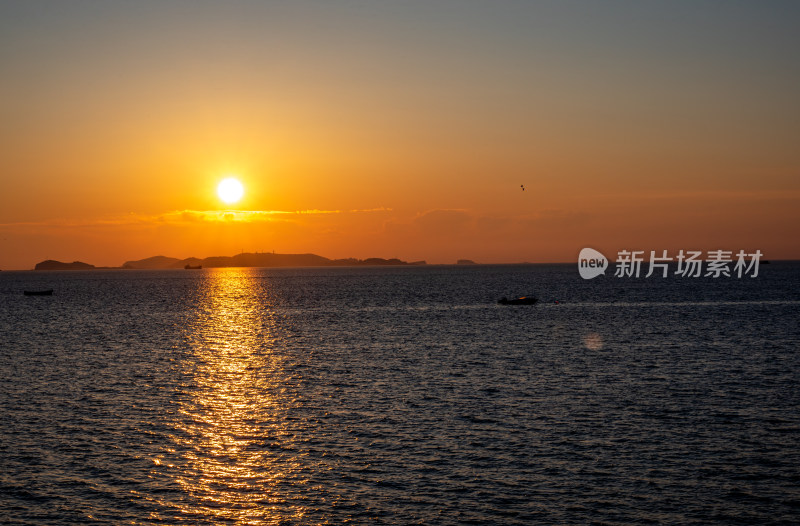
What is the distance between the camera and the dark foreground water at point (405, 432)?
3066cm

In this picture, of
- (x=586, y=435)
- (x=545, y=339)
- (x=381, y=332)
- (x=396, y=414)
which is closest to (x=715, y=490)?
(x=586, y=435)

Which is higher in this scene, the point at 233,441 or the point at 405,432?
the point at 405,432

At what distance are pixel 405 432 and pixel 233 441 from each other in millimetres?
10111

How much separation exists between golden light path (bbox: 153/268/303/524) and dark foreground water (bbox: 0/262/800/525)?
6.2 inches

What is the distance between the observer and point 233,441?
41094mm

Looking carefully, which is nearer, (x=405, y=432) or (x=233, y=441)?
(x=233, y=441)

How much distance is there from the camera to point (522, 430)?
42.7 meters

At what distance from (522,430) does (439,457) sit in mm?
7558

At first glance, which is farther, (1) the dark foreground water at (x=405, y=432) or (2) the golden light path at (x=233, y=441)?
(2) the golden light path at (x=233, y=441)

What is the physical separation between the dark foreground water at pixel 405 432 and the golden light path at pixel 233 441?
16cm

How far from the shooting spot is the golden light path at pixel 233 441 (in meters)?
30.8

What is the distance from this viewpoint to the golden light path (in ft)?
101

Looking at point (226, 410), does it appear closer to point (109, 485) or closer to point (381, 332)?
point (109, 485)

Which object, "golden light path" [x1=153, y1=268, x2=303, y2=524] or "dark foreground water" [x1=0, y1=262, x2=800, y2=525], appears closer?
"dark foreground water" [x1=0, y1=262, x2=800, y2=525]
